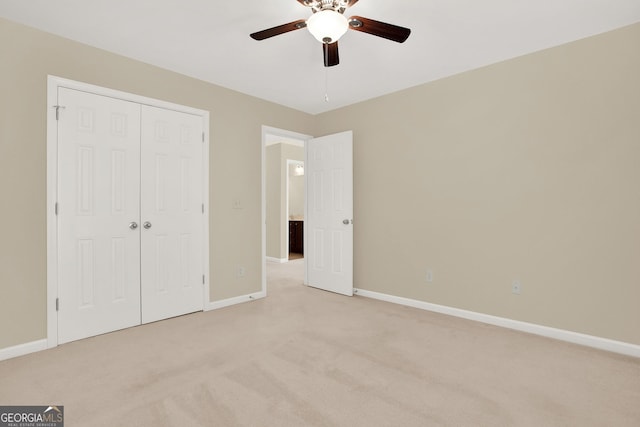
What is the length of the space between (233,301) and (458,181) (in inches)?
114

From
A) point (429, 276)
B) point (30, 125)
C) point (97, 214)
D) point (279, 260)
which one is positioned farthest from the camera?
point (279, 260)

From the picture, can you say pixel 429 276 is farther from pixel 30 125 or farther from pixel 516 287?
pixel 30 125

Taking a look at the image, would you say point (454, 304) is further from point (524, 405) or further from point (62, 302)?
point (62, 302)

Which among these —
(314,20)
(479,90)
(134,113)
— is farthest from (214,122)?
(479,90)

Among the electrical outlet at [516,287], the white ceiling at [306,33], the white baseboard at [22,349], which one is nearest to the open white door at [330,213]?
the white ceiling at [306,33]

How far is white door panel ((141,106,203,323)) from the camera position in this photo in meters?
3.13

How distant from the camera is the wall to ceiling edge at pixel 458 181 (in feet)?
8.10

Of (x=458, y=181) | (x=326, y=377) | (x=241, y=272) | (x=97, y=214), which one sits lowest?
(x=326, y=377)

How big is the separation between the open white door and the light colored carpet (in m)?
1.19

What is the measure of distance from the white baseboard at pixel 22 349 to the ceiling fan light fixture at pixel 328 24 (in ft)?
10.2

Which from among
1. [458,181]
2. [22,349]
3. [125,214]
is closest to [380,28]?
[458,181]

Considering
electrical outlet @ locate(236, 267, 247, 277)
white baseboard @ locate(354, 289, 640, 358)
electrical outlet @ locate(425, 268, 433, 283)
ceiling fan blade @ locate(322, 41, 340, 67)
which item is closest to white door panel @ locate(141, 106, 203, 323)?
electrical outlet @ locate(236, 267, 247, 277)

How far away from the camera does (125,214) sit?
2975 millimetres

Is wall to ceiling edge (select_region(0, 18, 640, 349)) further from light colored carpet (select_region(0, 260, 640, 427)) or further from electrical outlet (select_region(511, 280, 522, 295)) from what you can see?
light colored carpet (select_region(0, 260, 640, 427))
